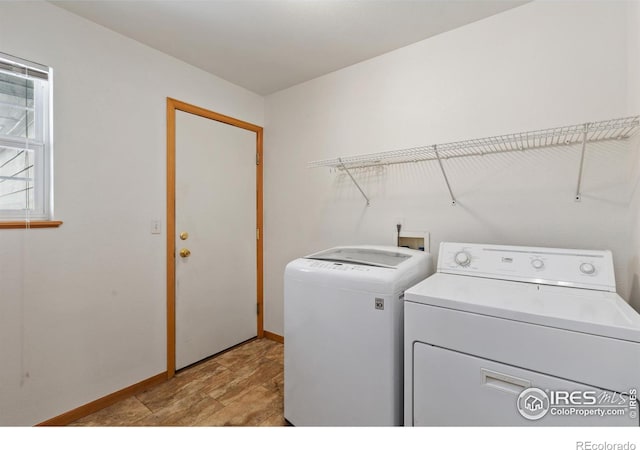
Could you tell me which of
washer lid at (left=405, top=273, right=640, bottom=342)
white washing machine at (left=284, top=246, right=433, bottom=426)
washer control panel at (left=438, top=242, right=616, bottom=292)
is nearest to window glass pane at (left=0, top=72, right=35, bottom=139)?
white washing machine at (left=284, top=246, right=433, bottom=426)

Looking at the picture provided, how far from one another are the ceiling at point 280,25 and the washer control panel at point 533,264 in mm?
1367

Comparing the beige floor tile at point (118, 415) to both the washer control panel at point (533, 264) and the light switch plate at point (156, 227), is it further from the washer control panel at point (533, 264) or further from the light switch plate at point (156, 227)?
the washer control panel at point (533, 264)

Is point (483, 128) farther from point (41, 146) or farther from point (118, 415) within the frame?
point (118, 415)

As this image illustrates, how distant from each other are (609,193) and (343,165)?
1534mm

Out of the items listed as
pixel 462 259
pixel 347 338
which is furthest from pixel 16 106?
pixel 462 259

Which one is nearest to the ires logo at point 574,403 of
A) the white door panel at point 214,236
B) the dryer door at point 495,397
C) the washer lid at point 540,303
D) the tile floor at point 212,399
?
the dryer door at point 495,397

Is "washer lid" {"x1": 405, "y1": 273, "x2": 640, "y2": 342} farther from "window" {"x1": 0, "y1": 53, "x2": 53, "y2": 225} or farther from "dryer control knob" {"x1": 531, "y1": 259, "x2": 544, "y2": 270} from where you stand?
"window" {"x1": 0, "y1": 53, "x2": 53, "y2": 225}

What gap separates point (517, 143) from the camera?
5.40ft

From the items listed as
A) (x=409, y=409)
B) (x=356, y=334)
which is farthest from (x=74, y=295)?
(x=409, y=409)

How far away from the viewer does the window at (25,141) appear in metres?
1.55

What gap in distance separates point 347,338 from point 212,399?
1.14 m

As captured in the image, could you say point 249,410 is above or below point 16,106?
below

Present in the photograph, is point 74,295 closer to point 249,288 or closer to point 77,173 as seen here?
point 77,173

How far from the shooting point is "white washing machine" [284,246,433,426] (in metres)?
1.32
